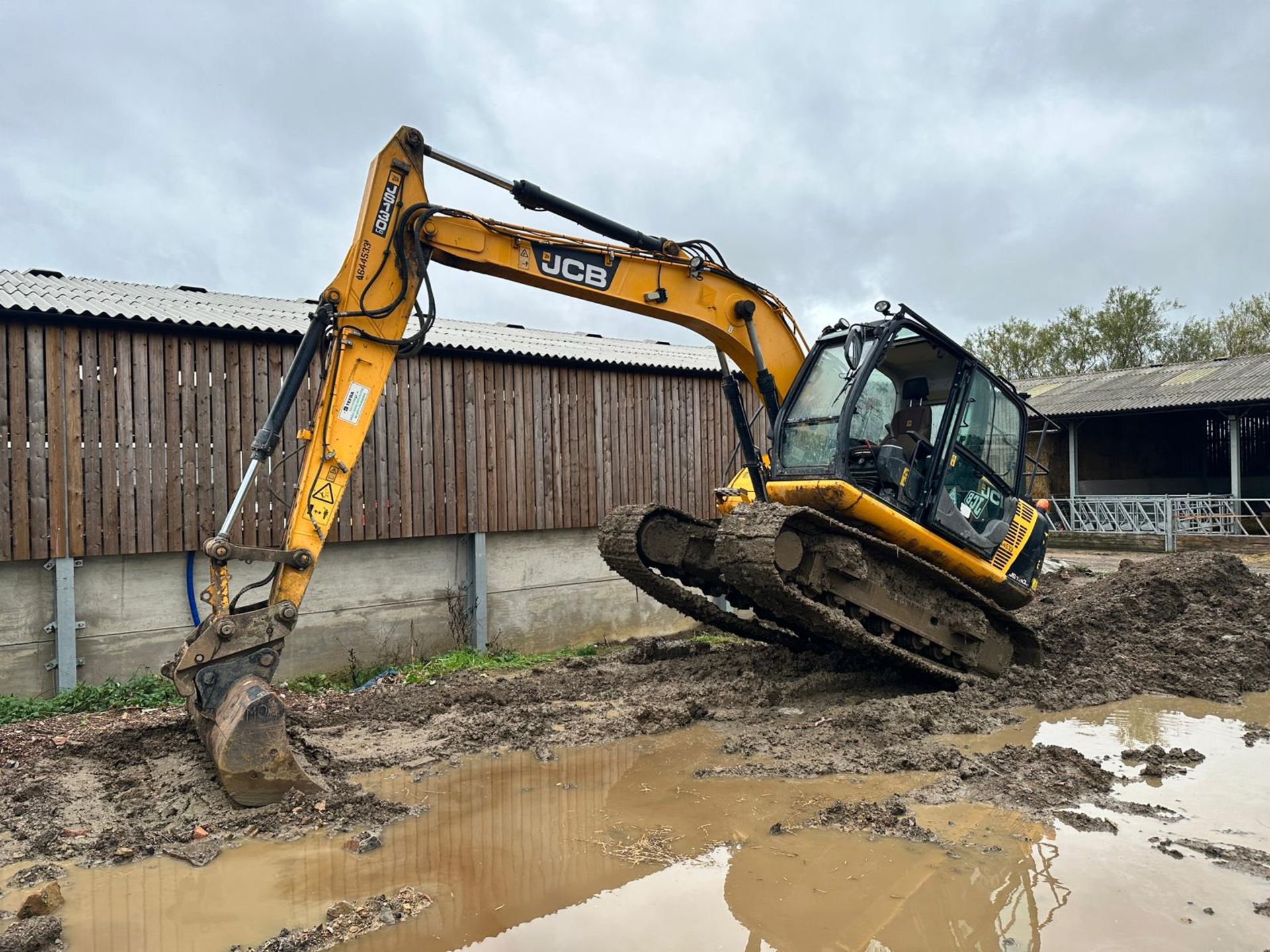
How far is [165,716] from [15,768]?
53.9 inches

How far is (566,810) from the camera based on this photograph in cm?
467

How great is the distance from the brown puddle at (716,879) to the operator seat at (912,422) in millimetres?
2621

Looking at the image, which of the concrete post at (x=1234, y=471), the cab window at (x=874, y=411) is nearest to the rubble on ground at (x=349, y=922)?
the cab window at (x=874, y=411)

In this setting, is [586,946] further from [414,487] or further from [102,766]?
[414,487]

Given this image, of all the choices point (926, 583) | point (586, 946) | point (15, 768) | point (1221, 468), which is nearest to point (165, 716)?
point (15, 768)

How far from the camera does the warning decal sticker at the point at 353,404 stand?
5.37 meters

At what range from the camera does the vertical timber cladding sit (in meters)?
7.36

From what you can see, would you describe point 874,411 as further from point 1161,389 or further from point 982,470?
point 1161,389

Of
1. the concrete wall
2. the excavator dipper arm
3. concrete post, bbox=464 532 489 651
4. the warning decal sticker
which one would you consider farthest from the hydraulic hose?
the warning decal sticker

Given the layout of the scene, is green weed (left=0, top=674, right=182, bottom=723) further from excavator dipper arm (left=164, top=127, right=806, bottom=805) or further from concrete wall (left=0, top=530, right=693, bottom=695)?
excavator dipper arm (left=164, top=127, right=806, bottom=805)

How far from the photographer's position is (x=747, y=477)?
7.40m

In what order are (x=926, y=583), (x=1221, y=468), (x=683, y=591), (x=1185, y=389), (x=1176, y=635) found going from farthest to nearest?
(x=1221, y=468)
(x=1185, y=389)
(x=1176, y=635)
(x=683, y=591)
(x=926, y=583)

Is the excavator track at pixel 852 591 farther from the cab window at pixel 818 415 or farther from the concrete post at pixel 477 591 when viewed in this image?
the concrete post at pixel 477 591

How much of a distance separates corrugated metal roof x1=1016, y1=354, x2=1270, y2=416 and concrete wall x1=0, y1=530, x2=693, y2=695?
44.1 feet
